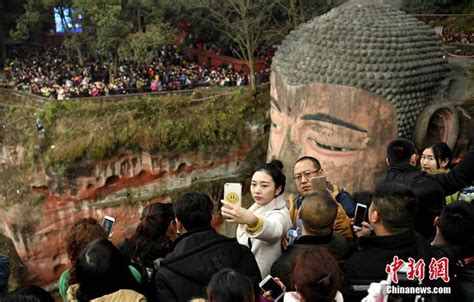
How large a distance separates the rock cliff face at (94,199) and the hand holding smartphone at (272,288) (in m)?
11.2

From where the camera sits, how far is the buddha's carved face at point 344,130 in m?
7.81

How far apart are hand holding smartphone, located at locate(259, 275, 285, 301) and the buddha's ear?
550 centimetres

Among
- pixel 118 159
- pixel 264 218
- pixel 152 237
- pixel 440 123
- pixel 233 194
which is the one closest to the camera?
pixel 264 218

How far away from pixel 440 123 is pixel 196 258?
593cm

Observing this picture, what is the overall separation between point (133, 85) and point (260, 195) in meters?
13.0

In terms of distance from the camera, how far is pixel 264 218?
3.46 meters

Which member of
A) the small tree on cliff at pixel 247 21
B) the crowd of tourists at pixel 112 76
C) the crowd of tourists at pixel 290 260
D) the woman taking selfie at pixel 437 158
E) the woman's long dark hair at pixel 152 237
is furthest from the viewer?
the crowd of tourists at pixel 112 76

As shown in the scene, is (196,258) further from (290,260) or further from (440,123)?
(440,123)

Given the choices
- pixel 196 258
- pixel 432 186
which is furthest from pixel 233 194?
pixel 432 186

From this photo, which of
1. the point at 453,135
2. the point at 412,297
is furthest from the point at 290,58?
the point at 412,297

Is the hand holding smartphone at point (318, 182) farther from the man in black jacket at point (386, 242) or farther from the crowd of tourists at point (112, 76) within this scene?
the crowd of tourists at point (112, 76)

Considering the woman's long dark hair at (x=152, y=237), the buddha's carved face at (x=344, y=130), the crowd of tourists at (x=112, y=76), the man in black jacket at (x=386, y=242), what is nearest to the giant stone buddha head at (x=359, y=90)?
the buddha's carved face at (x=344, y=130)

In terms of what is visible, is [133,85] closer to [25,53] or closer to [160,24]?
[160,24]

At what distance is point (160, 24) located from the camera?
16641 millimetres
